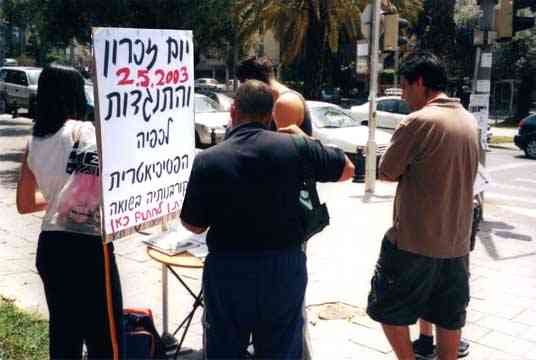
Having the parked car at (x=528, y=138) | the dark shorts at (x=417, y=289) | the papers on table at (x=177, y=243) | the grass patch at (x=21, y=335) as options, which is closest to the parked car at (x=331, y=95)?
the parked car at (x=528, y=138)

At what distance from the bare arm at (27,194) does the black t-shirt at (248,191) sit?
842 millimetres

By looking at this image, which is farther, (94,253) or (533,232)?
(533,232)

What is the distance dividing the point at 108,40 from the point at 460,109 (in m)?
1.91

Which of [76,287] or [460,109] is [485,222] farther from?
[76,287]

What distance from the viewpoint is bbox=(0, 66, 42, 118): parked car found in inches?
871

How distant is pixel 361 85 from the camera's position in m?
41.7

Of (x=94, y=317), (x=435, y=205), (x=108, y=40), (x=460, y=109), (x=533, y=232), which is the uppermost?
(x=108, y=40)

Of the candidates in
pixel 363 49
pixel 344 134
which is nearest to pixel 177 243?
pixel 363 49

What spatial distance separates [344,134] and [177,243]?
9.49 m

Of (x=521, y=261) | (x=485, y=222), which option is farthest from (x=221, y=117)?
(x=521, y=261)

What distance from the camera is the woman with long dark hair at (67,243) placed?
2.85 meters

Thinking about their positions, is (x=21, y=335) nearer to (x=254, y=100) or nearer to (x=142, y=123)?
(x=142, y=123)

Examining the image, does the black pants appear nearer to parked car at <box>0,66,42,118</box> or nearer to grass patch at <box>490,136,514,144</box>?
grass patch at <box>490,136,514,144</box>

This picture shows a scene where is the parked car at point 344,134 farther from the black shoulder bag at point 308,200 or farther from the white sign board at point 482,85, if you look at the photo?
the black shoulder bag at point 308,200
